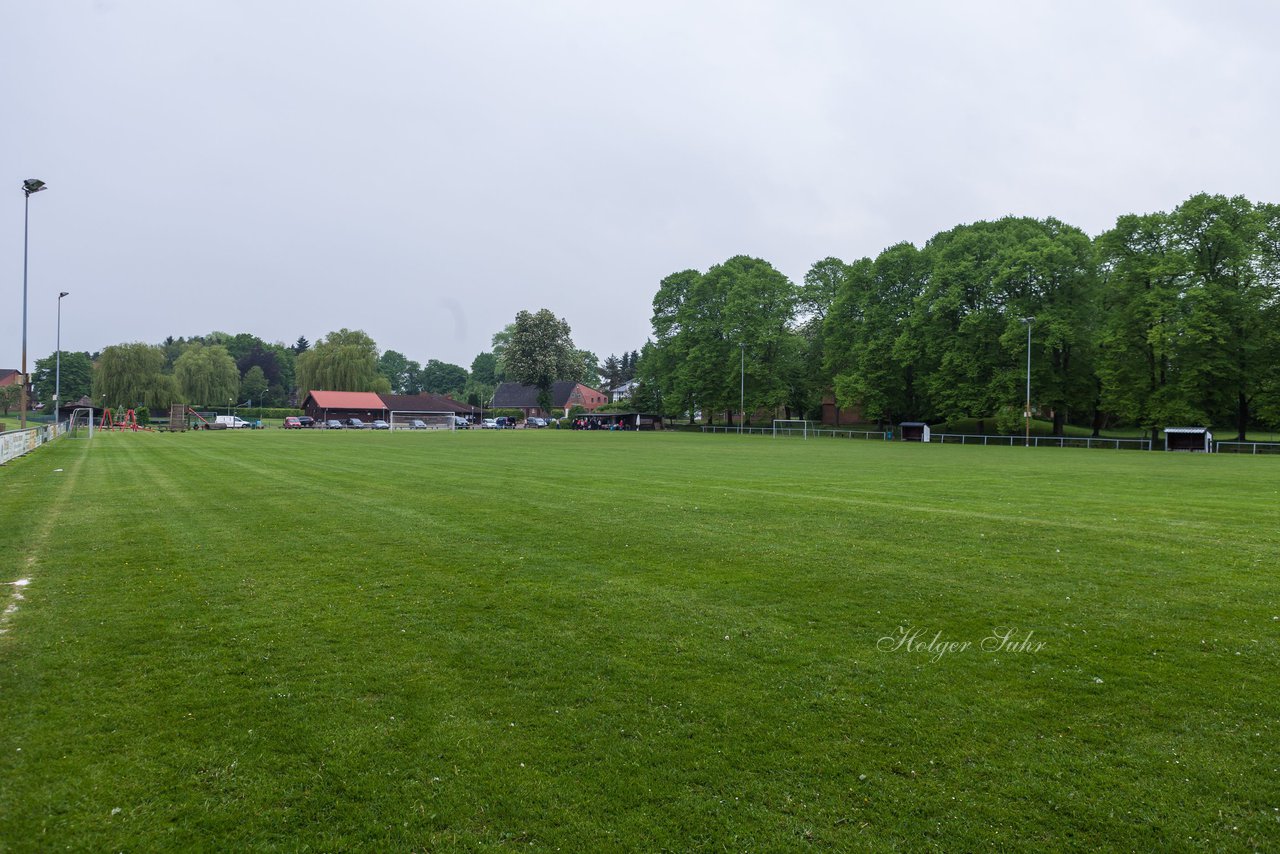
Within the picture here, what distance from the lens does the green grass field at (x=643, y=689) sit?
4262 millimetres

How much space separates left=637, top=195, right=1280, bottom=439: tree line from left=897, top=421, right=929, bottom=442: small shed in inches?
101

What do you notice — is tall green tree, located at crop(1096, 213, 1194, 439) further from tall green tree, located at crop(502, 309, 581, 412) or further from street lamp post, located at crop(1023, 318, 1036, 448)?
tall green tree, located at crop(502, 309, 581, 412)

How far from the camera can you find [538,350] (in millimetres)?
121000

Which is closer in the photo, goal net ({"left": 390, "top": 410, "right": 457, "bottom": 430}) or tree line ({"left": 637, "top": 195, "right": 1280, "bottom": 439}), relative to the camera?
tree line ({"left": 637, "top": 195, "right": 1280, "bottom": 439})

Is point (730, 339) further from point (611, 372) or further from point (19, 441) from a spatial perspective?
point (611, 372)

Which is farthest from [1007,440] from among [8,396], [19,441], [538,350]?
[8,396]

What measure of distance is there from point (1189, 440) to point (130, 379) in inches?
4373

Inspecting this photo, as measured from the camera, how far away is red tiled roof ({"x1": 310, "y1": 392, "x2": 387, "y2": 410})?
110062 mm

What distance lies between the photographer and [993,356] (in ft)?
206

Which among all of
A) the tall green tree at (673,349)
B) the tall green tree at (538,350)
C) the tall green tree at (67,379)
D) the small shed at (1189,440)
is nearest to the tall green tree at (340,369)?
the tall green tree at (538,350)

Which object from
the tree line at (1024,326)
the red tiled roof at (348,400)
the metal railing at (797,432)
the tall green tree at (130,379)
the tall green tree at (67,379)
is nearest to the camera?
the tree line at (1024,326)

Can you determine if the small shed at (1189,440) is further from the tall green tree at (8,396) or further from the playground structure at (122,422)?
the tall green tree at (8,396)

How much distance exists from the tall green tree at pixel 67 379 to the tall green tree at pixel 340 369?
48130 millimetres

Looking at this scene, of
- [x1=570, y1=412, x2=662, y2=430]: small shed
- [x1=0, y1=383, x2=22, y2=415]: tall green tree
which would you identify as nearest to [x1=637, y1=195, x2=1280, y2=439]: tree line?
[x1=570, y1=412, x2=662, y2=430]: small shed
